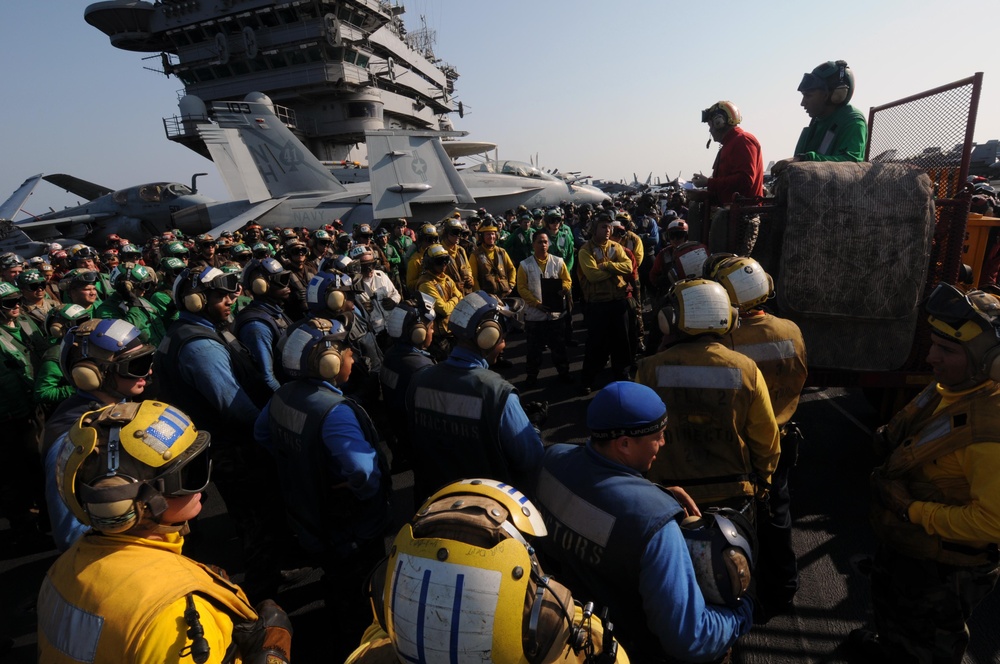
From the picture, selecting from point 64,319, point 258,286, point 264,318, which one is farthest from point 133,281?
point 264,318

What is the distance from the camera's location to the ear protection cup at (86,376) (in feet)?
8.37

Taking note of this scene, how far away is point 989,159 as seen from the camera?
27875 mm

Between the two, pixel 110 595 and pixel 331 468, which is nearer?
pixel 110 595

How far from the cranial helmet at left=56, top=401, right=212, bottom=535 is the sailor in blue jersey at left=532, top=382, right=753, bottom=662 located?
1.25 m

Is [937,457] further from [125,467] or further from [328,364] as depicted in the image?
[125,467]

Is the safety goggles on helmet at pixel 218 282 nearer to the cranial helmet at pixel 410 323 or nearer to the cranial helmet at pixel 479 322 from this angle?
the cranial helmet at pixel 410 323

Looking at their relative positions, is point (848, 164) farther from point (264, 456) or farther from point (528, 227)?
point (528, 227)

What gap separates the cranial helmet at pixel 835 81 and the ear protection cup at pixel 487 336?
3858 mm

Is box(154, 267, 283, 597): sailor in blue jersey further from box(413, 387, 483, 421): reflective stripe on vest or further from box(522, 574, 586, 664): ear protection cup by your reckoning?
box(522, 574, 586, 664): ear protection cup

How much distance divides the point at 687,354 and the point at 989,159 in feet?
127

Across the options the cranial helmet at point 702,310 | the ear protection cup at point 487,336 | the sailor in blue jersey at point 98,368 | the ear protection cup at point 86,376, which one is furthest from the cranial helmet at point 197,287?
the cranial helmet at point 702,310

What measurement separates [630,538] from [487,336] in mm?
1490

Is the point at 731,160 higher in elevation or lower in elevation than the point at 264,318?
higher

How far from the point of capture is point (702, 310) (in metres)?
2.46
